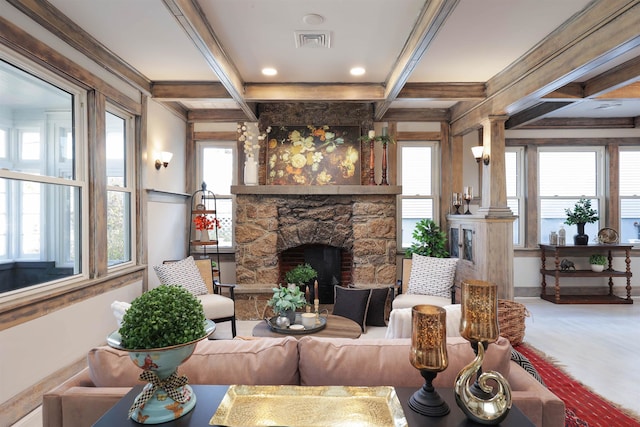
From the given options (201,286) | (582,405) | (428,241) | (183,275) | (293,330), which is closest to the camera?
(582,405)

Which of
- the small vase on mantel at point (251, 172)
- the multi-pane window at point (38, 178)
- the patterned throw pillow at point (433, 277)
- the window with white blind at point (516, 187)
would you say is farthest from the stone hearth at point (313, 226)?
the window with white blind at point (516, 187)

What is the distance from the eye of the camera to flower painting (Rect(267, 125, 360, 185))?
5312mm

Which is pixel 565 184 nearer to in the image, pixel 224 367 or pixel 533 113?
pixel 533 113

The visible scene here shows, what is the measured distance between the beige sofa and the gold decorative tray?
17cm

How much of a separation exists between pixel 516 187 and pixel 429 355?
5.59 m

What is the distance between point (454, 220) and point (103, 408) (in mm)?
4815

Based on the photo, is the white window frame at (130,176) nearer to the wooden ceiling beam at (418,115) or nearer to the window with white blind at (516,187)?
the wooden ceiling beam at (418,115)

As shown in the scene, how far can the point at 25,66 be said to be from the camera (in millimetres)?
2602

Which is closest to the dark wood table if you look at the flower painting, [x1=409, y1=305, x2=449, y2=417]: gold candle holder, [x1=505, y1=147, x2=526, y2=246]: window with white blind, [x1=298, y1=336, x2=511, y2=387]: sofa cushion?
[x1=409, y1=305, x2=449, y2=417]: gold candle holder

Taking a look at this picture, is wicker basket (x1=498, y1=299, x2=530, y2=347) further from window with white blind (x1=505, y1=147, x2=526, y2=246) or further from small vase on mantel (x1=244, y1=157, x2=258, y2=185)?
small vase on mantel (x1=244, y1=157, x2=258, y2=185)

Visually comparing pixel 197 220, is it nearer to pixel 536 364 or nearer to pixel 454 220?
pixel 454 220

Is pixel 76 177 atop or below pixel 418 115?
below

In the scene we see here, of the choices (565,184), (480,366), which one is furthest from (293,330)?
(565,184)

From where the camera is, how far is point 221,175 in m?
5.70
